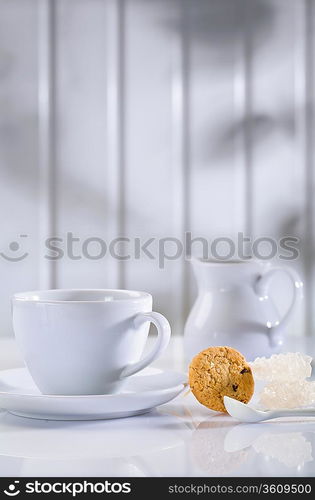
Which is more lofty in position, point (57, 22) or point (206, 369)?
point (57, 22)

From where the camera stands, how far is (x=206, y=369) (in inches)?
27.7

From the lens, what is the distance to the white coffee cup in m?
0.69

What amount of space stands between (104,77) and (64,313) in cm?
121

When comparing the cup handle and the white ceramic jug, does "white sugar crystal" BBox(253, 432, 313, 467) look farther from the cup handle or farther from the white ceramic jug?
the white ceramic jug

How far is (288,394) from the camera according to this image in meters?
0.72

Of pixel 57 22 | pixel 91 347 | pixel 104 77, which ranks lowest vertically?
pixel 91 347

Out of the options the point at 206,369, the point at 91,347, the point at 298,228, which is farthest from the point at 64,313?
the point at 298,228

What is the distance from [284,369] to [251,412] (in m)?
0.09

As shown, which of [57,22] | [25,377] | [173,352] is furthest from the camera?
[57,22]

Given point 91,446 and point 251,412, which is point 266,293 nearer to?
point 251,412

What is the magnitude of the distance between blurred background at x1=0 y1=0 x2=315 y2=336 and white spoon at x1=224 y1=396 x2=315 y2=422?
111 cm
